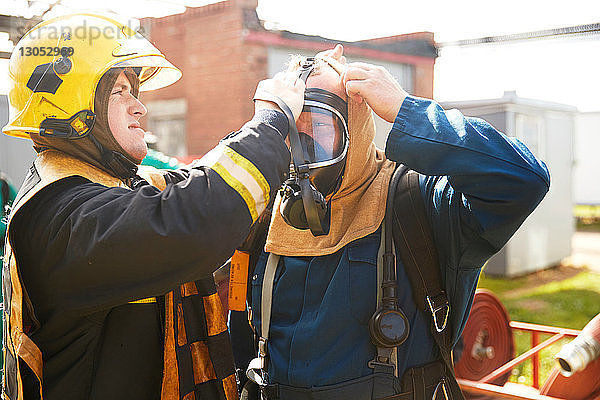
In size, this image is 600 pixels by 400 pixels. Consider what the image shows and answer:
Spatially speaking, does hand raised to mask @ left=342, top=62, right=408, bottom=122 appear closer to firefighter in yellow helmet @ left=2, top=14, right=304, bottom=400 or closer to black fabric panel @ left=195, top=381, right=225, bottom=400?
firefighter in yellow helmet @ left=2, top=14, right=304, bottom=400

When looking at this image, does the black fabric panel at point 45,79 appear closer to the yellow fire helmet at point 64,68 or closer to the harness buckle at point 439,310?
the yellow fire helmet at point 64,68

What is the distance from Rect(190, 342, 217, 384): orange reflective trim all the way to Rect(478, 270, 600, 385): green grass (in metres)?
5.47

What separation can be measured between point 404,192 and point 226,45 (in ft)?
35.3

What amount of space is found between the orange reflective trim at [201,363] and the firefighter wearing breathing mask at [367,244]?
0.52ft

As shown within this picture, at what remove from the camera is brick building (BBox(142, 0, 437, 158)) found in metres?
11.7

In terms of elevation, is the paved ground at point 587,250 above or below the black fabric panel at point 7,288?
below

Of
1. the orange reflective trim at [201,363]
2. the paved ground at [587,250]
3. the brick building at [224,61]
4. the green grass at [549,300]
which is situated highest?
the brick building at [224,61]

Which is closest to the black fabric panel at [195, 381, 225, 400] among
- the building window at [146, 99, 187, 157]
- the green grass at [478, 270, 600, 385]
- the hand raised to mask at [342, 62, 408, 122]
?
the hand raised to mask at [342, 62, 408, 122]

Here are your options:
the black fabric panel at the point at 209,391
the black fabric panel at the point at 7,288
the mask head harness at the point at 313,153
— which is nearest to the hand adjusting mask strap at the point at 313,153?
the mask head harness at the point at 313,153

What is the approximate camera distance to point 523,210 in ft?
5.40

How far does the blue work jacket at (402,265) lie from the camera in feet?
5.39

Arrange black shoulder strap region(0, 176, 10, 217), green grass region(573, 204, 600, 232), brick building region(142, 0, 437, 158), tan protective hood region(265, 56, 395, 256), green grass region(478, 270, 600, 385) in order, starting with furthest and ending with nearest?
green grass region(573, 204, 600, 232), brick building region(142, 0, 437, 158), green grass region(478, 270, 600, 385), black shoulder strap region(0, 176, 10, 217), tan protective hood region(265, 56, 395, 256)

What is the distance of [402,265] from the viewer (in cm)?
190

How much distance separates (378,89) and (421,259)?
542 mm
